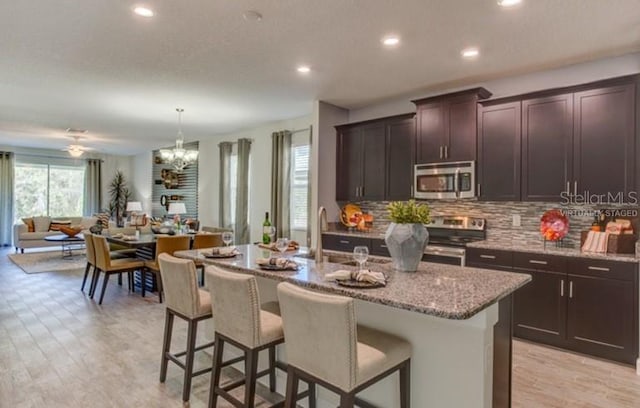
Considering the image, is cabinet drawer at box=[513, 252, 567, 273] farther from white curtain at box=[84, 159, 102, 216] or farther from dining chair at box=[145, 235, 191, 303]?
white curtain at box=[84, 159, 102, 216]

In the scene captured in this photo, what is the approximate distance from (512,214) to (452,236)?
708 mm

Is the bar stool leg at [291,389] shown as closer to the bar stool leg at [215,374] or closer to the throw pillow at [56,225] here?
the bar stool leg at [215,374]

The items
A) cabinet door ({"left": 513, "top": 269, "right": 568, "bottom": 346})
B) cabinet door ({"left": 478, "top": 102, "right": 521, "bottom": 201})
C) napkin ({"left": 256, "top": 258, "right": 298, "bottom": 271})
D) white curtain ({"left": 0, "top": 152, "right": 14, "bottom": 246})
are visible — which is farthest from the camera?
white curtain ({"left": 0, "top": 152, "right": 14, "bottom": 246})

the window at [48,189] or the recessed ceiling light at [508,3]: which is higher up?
the recessed ceiling light at [508,3]

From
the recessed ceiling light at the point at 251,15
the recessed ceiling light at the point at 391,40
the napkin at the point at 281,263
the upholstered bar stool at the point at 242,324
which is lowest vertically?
the upholstered bar stool at the point at 242,324

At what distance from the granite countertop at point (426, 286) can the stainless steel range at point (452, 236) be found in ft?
5.30

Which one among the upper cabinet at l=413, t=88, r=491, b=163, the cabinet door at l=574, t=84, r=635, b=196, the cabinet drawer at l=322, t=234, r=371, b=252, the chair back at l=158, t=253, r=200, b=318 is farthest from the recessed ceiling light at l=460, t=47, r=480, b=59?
the chair back at l=158, t=253, r=200, b=318

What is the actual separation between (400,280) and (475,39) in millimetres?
2377

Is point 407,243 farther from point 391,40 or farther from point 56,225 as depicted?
point 56,225

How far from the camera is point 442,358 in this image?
5.98 feet

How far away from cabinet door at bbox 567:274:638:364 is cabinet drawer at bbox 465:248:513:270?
524 millimetres

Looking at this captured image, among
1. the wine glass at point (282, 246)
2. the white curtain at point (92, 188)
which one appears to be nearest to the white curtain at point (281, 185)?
the wine glass at point (282, 246)

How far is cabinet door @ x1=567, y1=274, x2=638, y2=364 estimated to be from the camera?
9.98 feet

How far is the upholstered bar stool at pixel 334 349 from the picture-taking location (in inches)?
60.7
